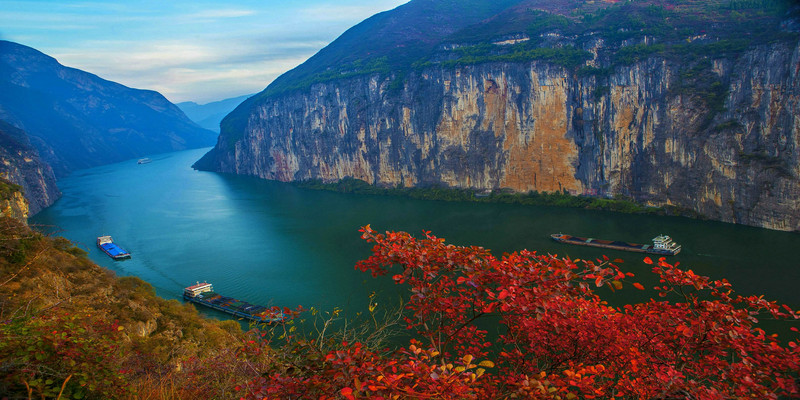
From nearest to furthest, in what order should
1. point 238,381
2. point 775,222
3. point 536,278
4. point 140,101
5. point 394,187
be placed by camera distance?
1. point 536,278
2. point 238,381
3. point 775,222
4. point 394,187
5. point 140,101

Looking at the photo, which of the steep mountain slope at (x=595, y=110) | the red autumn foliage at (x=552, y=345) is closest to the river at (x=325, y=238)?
the steep mountain slope at (x=595, y=110)

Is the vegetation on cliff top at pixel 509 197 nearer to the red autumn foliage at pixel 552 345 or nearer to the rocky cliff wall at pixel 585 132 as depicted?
the rocky cliff wall at pixel 585 132

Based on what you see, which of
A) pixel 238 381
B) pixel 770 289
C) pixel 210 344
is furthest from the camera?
pixel 770 289

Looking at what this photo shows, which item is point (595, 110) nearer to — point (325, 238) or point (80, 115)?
point (325, 238)

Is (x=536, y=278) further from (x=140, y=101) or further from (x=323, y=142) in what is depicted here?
(x=140, y=101)

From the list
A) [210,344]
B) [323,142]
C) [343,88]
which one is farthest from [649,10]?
[210,344]

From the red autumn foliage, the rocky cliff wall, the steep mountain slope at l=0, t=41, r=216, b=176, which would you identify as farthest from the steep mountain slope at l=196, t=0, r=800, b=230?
the steep mountain slope at l=0, t=41, r=216, b=176

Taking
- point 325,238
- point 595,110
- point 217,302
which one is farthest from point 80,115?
point 595,110
